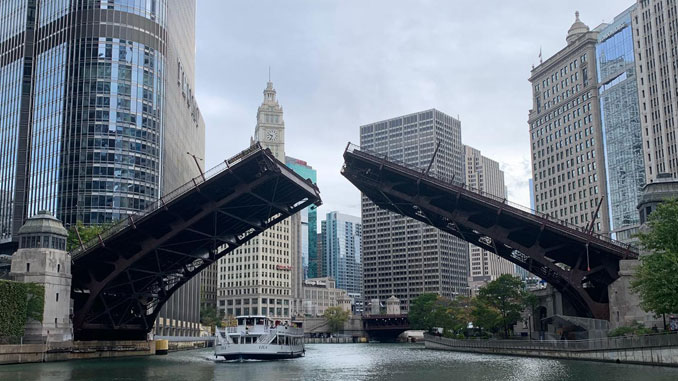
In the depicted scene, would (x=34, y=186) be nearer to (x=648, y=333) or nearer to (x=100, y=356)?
(x=100, y=356)

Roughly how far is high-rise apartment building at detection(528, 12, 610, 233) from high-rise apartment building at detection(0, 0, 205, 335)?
7469 centimetres

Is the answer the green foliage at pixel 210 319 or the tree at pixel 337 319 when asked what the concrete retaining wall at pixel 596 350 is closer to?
the green foliage at pixel 210 319

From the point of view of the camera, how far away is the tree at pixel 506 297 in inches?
3027

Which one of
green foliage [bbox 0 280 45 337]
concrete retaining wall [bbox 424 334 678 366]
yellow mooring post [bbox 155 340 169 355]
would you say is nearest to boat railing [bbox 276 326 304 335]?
yellow mooring post [bbox 155 340 169 355]

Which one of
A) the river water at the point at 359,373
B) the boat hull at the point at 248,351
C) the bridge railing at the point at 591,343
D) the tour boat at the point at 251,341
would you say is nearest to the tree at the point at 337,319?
the bridge railing at the point at 591,343

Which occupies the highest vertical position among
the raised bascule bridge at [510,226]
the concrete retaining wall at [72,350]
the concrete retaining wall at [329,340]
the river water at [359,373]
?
the raised bascule bridge at [510,226]

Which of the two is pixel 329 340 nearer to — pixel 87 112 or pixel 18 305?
pixel 87 112

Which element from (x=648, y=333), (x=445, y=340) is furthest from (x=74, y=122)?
(x=648, y=333)

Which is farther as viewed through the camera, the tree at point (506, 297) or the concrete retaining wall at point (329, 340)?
the concrete retaining wall at point (329, 340)

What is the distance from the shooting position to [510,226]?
181 feet

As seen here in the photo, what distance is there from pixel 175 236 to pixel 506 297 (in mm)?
38001

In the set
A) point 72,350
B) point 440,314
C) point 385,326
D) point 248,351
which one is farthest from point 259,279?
point 72,350

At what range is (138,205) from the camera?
9831 cm

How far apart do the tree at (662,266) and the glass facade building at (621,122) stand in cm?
8152
